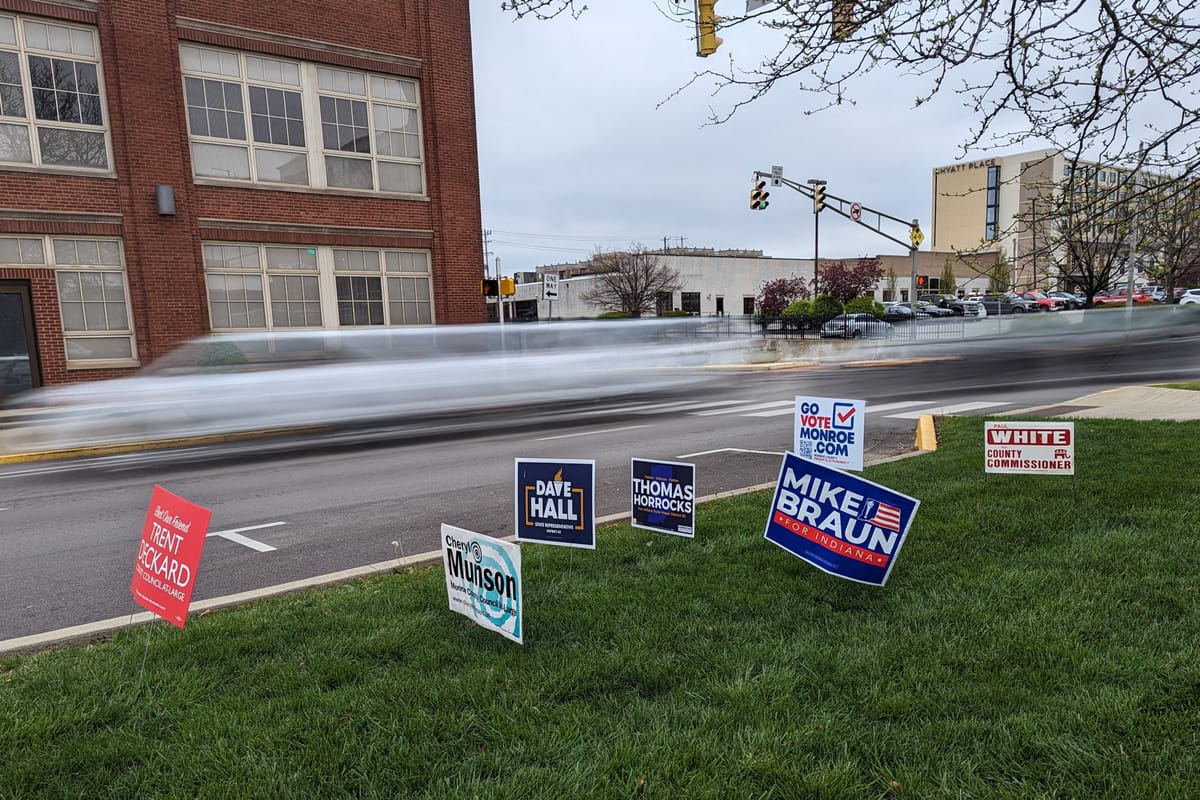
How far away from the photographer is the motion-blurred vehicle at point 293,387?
35.5 ft

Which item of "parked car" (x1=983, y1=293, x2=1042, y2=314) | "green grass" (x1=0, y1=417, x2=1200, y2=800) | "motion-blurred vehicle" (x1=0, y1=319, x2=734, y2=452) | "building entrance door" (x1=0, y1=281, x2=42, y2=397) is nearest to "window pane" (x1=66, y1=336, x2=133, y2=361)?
"building entrance door" (x1=0, y1=281, x2=42, y2=397)

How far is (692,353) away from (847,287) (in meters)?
27.1

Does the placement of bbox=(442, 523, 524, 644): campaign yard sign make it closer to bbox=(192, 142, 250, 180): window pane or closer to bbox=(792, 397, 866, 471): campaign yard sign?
bbox=(792, 397, 866, 471): campaign yard sign

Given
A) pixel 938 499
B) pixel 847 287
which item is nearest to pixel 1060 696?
pixel 938 499

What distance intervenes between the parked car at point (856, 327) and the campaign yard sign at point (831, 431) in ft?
93.5

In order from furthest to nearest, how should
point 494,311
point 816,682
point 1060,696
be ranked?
point 494,311 → point 816,682 → point 1060,696

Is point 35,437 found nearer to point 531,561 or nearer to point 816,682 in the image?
point 531,561

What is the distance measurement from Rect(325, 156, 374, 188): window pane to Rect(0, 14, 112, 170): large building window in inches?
175

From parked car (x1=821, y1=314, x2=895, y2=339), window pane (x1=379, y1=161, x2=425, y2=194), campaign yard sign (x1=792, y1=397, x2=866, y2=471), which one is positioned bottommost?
parked car (x1=821, y1=314, x2=895, y2=339)

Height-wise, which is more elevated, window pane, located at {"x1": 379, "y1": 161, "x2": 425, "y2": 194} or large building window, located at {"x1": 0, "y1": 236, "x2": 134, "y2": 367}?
window pane, located at {"x1": 379, "y1": 161, "x2": 425, "y2": 194}

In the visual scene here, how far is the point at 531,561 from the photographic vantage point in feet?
16.8

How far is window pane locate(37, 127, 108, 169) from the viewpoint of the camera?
15039 mm

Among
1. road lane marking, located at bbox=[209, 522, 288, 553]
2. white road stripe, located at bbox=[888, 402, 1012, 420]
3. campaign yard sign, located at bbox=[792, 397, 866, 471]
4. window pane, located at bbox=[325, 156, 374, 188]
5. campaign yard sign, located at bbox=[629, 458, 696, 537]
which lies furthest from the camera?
window pane, located at bbox=[325, 156, 374, 188]

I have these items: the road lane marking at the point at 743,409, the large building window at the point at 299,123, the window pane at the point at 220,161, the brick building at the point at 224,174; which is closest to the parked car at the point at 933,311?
the road lane marking at the point at 743,409
